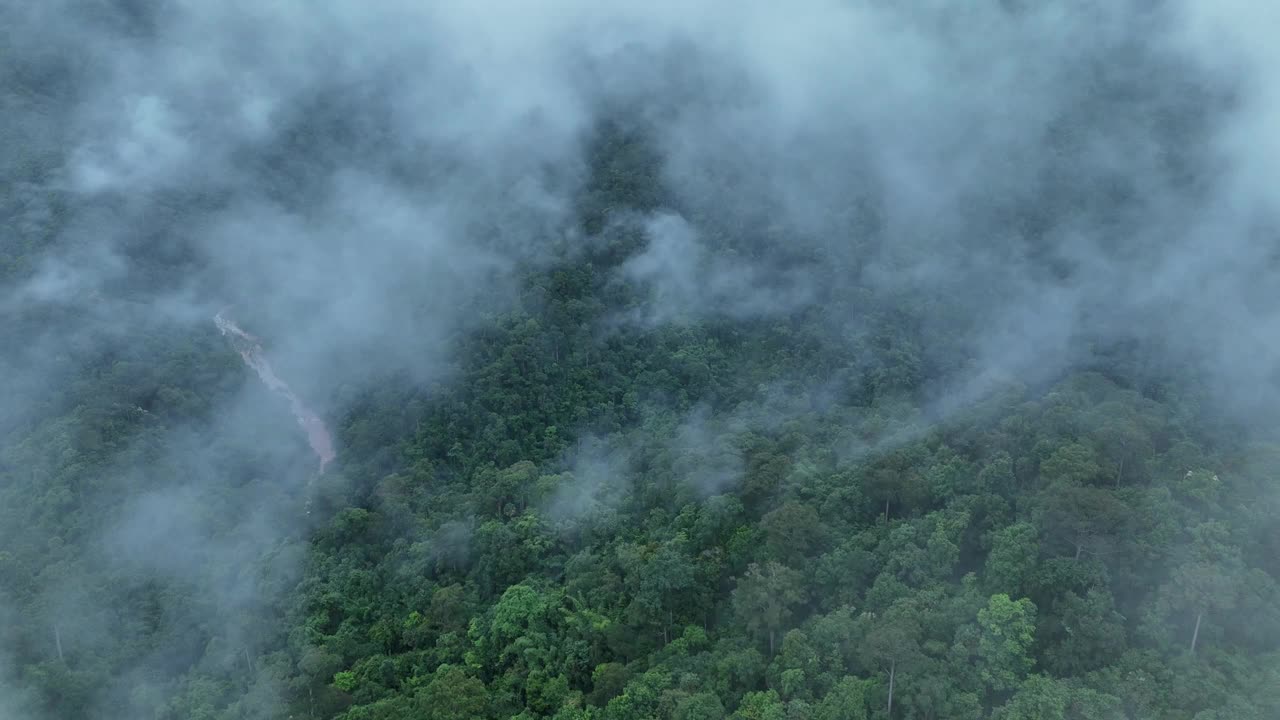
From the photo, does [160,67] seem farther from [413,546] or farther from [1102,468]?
[1102,468]

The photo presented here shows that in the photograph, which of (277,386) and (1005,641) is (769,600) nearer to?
(1005,641)

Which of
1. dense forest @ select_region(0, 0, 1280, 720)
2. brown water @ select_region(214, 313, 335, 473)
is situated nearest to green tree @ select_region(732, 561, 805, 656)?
dense forest @ select_region(0, 0, 1280, 720)

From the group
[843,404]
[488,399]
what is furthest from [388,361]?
[843,404]

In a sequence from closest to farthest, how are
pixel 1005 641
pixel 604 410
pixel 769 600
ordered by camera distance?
1. pixel 1005 641
2. pixel 769 600
3. pixel 604 410

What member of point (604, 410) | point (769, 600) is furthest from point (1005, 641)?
point (604, 410)

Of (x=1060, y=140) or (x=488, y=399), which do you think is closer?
(x=488, y=399)

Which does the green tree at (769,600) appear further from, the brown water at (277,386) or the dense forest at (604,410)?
the brown water at (277,386)

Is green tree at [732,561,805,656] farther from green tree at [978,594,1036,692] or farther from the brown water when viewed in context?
the brown water

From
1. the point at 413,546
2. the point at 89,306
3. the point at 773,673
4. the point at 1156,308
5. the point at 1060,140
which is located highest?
the point at 1060,140
